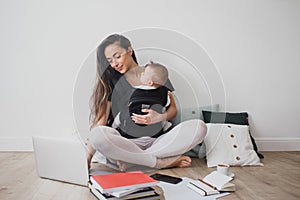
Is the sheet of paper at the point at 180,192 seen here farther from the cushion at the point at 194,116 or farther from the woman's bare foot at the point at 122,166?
the cushion at the point at 194,116

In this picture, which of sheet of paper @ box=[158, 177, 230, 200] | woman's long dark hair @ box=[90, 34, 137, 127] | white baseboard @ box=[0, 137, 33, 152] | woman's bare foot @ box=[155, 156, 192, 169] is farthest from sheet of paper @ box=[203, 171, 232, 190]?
white baseboard @ box=[0, 137, 33, 152]

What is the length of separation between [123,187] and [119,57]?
35.4 inches

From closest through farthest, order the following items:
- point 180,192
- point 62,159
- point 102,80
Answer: point 180,192
point 62,159
point 102,80

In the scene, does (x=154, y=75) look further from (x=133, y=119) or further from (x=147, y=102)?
(x=133, y=119)

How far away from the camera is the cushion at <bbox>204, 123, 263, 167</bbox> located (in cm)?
221

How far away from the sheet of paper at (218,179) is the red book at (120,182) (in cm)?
36

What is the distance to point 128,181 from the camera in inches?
59.2

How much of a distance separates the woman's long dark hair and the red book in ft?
2.18

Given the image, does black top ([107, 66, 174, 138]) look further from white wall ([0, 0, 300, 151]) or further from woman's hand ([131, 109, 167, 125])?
white wall ([0, 0, 300, 151])

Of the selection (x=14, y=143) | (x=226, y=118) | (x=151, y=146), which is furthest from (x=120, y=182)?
(x=14, y=143)

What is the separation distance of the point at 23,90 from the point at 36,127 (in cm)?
28

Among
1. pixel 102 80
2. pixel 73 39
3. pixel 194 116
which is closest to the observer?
pixel 102 80

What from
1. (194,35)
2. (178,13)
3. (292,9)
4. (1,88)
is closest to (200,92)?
(194,35)

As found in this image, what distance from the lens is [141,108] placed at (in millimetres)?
2068
